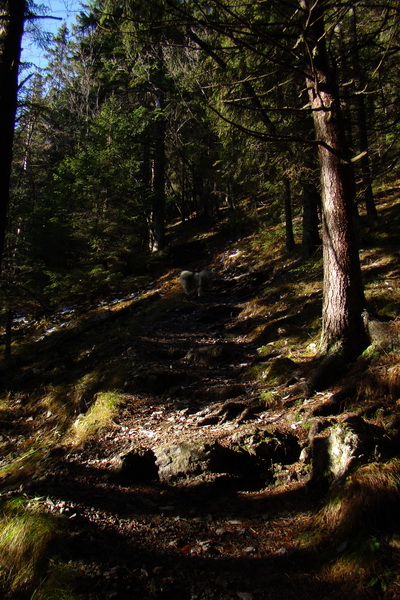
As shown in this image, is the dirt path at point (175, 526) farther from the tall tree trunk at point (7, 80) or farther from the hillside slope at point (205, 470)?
the tall tree trunk at point (7, 80)

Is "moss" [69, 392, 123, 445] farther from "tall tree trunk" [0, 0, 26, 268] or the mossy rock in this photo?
"tall tree trunk" [0, 0, 26, 268]

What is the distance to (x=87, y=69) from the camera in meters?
29.0

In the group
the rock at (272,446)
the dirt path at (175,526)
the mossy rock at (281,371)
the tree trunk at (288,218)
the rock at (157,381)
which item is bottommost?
the dirt path at (175,526)

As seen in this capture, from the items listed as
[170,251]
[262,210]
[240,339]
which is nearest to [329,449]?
[240,339]

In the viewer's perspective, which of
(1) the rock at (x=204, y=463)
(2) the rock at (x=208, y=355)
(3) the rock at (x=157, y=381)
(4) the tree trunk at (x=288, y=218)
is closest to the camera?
(1) the rock at (x=204, y=463)

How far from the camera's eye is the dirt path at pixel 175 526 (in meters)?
2.27

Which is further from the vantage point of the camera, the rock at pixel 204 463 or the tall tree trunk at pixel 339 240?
the tall tree trunk at pixel 339 240

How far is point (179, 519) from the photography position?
3.15 meters

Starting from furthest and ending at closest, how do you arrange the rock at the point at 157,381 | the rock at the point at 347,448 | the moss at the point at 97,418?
the rock at the point at 157,381, the moss at the point at 97,418, the rock at the point at 347,448

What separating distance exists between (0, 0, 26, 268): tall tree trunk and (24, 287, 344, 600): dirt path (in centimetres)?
389

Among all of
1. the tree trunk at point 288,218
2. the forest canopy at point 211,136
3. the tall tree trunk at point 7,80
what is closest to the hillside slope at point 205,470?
the forest canopy at point 211,136

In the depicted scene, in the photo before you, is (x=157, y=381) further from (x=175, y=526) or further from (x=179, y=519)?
(x=175, y=526)

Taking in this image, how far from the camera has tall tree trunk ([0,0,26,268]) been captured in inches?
230

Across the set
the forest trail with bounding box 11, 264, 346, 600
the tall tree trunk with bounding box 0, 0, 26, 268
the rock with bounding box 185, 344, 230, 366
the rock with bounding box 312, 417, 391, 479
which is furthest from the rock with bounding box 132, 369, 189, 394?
the rock with bounding box 312, 417, 391, 479
